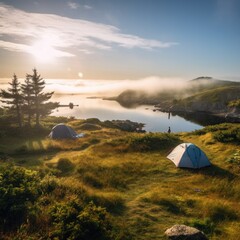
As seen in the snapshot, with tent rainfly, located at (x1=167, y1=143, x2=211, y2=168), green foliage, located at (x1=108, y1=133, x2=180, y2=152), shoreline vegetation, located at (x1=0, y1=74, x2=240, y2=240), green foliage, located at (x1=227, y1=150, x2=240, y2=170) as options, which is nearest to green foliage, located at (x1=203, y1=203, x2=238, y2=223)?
shoreline vegetation, located at (x1=0, y1=74, x2=240, y2=240)

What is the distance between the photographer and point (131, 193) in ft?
59.4

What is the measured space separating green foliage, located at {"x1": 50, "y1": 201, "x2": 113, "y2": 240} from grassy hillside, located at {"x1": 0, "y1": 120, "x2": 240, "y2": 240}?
0.13ft

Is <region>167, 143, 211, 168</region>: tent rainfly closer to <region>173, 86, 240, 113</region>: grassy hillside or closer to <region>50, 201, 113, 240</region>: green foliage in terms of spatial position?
<region>50, 201, 113, 240</region>: green foliage

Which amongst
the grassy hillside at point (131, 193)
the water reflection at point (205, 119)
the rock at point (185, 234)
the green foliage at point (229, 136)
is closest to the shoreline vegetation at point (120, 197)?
the grassy hillside at point (131, 193)

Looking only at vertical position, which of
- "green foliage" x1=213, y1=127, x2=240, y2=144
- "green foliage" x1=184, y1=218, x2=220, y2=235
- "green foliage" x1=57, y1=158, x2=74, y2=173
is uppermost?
"green foliage" x1=213, y1=127, x2=240, y2=144

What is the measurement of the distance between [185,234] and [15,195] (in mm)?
8483

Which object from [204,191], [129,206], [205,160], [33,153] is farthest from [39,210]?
[33,153]

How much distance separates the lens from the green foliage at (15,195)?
11680 millimetres

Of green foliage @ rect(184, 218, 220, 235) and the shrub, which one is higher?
the shrub

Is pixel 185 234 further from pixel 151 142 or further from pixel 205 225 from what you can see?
pixel 151 142

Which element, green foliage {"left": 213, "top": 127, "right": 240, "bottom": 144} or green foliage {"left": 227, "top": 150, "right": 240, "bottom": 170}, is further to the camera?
green foliage {"left": 213, "top": 127, "right": 240, "bottom": 144}

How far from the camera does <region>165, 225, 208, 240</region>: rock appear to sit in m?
10.9

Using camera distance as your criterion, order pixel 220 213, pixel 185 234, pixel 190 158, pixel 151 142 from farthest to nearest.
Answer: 1. pixel 151 142
2. pixel 190 158
3. pixel 220 213
4. pixel 185 234

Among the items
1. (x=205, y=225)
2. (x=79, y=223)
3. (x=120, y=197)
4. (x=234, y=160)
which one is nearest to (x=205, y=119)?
(x=234, y=160)
